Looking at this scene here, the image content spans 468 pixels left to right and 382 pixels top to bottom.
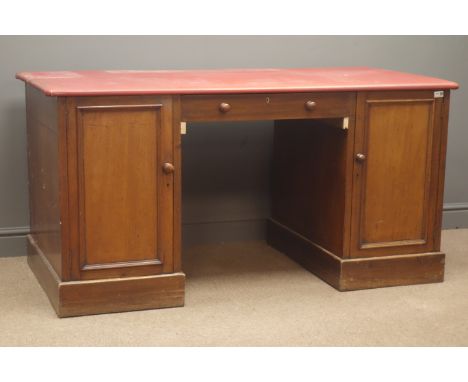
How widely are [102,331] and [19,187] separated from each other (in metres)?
1.18

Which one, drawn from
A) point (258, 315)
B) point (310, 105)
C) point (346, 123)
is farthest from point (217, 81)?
point (258, 315)

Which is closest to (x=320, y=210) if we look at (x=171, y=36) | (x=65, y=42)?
(x=171, y=36)

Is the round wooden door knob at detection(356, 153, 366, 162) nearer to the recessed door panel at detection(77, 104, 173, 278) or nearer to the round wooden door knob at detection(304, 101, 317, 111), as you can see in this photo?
the round wooden door knob at detection(304, 101, 317, 111)

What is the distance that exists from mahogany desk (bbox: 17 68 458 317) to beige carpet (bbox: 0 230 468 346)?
0.26 feet

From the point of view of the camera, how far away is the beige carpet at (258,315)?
3203 mm

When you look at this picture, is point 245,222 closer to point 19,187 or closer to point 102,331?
point 19,187

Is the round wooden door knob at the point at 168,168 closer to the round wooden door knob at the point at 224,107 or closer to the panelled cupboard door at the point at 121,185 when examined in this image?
the panelled cupboard door at the point at 121,185

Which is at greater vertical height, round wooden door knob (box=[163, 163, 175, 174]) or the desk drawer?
the desk drawer

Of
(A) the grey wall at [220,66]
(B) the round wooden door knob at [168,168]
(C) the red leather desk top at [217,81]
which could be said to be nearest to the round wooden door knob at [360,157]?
(C) the red leather desk top at [217,81]

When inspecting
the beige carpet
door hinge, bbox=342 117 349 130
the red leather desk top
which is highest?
the red leather desk top

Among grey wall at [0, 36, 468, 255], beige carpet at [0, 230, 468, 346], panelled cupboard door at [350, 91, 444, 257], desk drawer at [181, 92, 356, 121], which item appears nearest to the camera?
beige carpet at [0, 230, 468, 346]

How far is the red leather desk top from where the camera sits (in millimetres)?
3338

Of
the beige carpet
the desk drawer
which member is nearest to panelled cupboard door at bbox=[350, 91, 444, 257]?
the desk drawer

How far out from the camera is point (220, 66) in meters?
4.31
